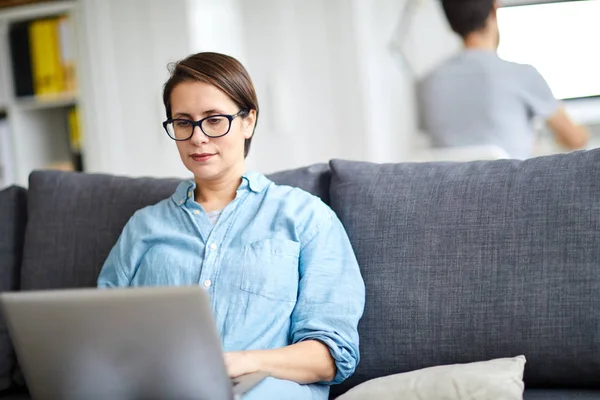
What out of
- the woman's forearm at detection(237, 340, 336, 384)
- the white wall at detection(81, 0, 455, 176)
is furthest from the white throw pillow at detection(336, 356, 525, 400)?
the white wall at detection(81, 0, 455, 176)

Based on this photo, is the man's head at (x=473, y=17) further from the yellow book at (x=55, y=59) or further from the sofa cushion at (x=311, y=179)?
the yellow book at (x=55, y=59)

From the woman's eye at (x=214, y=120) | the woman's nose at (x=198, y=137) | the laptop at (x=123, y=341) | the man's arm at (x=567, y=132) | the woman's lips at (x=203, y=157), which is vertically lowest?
the laptop at (x=123, y=341)

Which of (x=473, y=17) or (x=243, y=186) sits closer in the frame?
(x=243, y=186)

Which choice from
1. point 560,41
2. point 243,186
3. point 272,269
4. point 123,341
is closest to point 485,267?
point 272,269

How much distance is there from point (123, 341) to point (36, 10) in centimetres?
310

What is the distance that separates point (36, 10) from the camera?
12.8 ft

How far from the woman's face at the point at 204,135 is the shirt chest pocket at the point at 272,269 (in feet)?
0.65

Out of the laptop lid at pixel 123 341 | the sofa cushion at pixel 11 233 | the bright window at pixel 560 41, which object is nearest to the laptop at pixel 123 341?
the laptop lid at pixel 123 341

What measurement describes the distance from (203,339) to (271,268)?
0.43 meters

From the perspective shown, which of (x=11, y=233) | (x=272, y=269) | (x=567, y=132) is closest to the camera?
(x=272, y=269)

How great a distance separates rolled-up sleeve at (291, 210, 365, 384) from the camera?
4.99ft

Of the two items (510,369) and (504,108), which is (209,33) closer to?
(504,108)

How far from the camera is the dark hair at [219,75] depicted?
168 cm

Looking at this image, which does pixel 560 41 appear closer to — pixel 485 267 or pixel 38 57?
pixel 485 267
